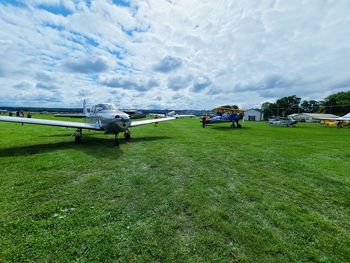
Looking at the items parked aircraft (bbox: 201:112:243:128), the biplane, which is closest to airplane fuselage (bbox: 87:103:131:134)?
the biplane

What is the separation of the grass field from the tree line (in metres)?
104

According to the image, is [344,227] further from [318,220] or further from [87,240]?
[87,240]

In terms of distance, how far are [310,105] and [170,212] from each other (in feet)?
471

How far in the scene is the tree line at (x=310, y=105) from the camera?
8910 cm

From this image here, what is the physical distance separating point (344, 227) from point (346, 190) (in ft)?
7.59

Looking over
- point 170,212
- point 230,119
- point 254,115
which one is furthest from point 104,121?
point 254,115

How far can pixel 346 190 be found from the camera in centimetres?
507

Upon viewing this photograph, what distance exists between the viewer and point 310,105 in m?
117

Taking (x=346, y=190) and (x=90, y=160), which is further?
(x=90, y=160)

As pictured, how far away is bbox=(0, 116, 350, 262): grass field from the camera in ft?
8.92

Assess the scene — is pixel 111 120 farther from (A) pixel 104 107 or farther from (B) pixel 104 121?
(A) pixel 104 107

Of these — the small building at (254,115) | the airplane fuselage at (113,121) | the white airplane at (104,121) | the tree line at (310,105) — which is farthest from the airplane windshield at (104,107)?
the tree line at (310,105)

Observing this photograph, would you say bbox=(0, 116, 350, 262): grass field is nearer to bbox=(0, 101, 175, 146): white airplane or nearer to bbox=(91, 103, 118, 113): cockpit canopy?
bbox=(0, 101, 175, 146): white airplane

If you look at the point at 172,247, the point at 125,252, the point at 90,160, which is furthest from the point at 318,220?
the point at 90,160
